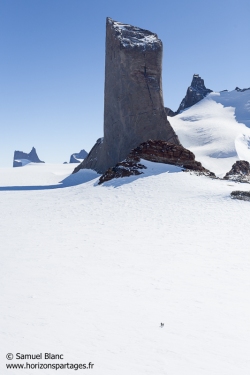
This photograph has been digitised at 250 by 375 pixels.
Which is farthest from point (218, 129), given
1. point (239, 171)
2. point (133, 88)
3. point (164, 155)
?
point (164, 155)

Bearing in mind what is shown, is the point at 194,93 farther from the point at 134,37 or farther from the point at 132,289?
the point at 132,289

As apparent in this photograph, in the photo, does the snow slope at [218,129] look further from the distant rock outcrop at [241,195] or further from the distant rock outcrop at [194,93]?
the distant rock outcrop at [241,195]

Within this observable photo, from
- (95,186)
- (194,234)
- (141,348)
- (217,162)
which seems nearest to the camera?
(141,348)

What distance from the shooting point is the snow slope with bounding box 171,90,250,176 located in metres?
41.5

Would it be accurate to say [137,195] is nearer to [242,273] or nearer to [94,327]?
[242,273]

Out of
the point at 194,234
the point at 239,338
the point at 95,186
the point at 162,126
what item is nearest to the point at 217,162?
the point at 162,126

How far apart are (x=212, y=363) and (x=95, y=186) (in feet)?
59.6

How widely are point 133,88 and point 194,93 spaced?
55.7m

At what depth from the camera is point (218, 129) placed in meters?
52.0

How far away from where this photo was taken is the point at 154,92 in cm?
2883

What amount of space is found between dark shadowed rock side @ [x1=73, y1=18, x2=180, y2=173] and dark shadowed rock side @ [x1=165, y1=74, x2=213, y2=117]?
45.6 metres

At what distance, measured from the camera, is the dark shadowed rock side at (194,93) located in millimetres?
77688

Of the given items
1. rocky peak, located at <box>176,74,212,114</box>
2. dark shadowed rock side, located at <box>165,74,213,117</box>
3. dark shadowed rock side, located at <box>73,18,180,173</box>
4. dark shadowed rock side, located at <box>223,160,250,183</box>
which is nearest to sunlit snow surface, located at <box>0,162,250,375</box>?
dark shadowed rock side, located at <box>223,160,250,183</box>

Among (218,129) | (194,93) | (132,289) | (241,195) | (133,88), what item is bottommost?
(132,289)
